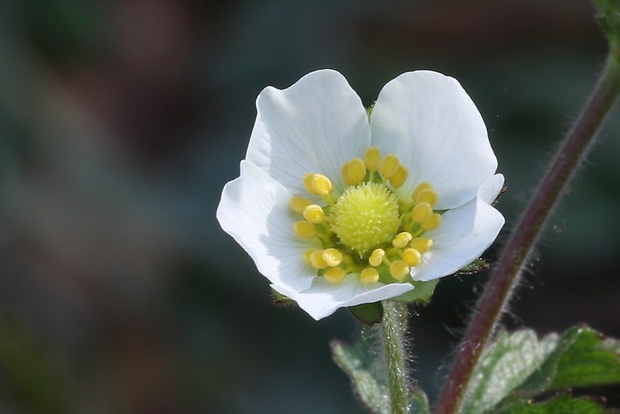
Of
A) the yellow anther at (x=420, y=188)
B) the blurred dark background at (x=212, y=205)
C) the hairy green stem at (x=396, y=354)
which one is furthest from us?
the blurred dark background at (x=212, y=205)

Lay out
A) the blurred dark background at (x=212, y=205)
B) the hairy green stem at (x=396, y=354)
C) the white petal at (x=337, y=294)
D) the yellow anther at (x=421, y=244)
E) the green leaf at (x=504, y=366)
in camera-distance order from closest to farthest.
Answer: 1. the white petal at (x=337, y=294)
2. the hairy green stem at (x=396, y=354)
3. the yellow anther at (x=421, y=244)
4. the green leaf at (x=504, y=366)
5. the blurred dark background at (x=212, y=205)

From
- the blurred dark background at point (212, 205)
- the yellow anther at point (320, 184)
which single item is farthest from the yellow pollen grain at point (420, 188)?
the blurred dark background at point (212, 205)

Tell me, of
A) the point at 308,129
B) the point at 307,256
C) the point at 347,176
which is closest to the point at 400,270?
the point at 307,256

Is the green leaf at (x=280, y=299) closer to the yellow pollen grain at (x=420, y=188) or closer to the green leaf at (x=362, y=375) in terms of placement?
the yellow pollen grain at (x=420, y=188)

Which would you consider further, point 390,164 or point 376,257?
point 390,164

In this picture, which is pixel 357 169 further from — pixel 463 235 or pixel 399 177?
pixel 463 235

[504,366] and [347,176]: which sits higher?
[347,176]

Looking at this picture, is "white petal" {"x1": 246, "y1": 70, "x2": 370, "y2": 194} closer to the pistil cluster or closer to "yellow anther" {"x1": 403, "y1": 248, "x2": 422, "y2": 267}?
the pistil cluster

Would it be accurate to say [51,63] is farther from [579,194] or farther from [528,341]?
[528,341]

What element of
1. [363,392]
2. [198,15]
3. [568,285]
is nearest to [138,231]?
[198,15]

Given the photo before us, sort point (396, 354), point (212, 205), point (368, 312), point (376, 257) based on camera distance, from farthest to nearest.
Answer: point (212, 205)
point (376, 257)
point (396, 354)
point (368, 312)
